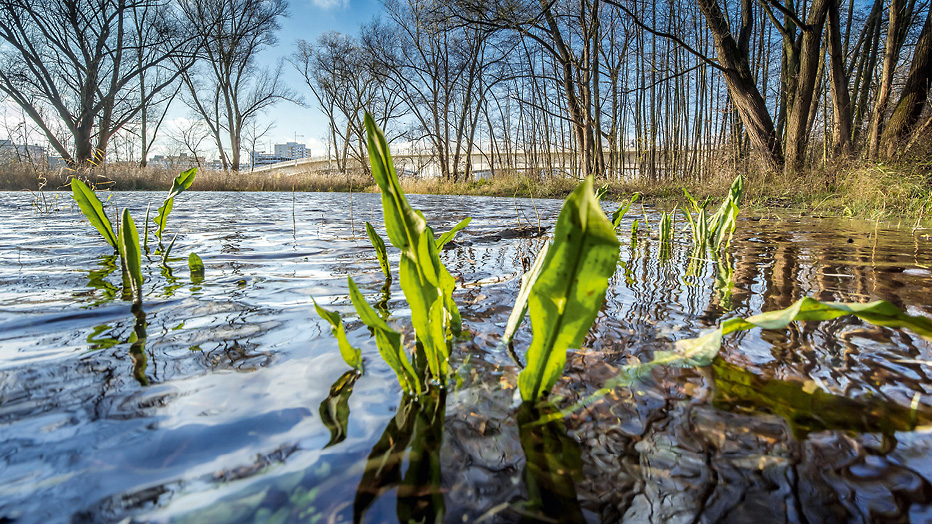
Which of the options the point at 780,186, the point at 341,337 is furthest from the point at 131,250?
the point at 780,186

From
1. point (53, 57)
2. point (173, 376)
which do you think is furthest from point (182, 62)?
point (173, 376)

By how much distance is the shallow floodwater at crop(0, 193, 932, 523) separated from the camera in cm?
44

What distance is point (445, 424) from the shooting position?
1.88 feet

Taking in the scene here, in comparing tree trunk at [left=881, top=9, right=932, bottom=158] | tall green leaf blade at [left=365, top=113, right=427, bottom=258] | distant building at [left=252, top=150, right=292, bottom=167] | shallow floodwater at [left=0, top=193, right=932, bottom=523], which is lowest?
shallow floodwater at [left=0, top=193, right=932, bottom=523]

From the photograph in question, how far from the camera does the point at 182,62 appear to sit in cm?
1794

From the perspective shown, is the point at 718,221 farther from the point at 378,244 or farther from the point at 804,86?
the point at 804,86

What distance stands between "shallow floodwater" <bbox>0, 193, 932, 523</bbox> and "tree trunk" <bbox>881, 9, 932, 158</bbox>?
547 cm

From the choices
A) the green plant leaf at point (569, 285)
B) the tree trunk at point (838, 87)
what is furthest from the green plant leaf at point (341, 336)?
the tree trunk at point (838, 87)

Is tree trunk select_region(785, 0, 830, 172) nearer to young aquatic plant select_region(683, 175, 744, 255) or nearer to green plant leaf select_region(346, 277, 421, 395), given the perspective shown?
young aquatic plant select_region(683, 175, 744, 255)

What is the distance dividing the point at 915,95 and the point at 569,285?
6978 millimetres

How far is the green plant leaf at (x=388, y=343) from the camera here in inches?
22.3

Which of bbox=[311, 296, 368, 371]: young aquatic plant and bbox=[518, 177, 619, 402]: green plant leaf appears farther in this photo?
bbox=[311, 296, 368, 371]: young aquatic plant

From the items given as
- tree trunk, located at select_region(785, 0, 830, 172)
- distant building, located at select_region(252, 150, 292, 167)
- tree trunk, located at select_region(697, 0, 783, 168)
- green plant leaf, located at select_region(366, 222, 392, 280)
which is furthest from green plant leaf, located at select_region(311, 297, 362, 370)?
distant building, located at select_region(252, 150, 292, 167)

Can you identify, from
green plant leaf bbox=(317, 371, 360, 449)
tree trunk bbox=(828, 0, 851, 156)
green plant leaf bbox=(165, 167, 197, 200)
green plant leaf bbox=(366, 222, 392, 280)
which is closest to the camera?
green plant leaf bbox=(317, 371, 360, 449)
